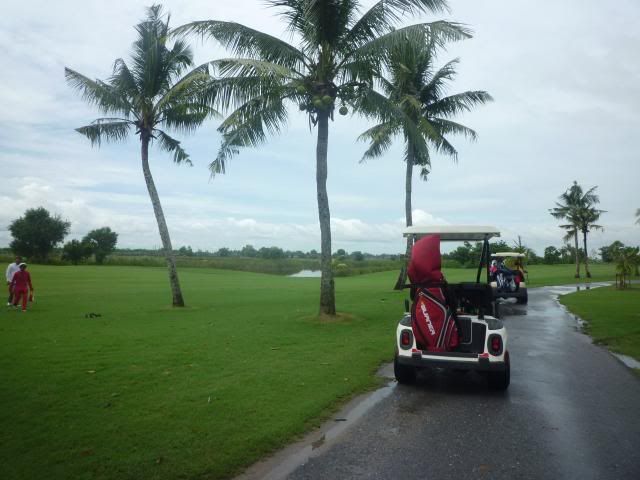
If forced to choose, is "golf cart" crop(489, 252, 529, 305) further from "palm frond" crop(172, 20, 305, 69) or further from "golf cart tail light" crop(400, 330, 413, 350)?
"golf cart tail light" crop(400, 330, 413, 350)

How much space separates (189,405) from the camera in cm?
560

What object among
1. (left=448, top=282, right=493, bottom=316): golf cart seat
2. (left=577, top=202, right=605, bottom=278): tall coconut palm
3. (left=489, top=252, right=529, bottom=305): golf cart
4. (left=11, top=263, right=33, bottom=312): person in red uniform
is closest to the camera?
(left=448, top=282, right=493, bottom=316): golf cart seat

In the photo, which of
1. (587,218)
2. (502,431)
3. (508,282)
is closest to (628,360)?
(502,431)

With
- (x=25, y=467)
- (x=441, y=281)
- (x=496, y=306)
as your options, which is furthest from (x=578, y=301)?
(x=25, y=467)

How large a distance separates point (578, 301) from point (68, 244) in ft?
211

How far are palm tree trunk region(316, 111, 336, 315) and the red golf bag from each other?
700 centimetres

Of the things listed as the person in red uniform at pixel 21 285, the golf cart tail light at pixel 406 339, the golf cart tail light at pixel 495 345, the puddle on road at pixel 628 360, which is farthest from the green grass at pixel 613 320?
the person in red uniform at pixel 21 285

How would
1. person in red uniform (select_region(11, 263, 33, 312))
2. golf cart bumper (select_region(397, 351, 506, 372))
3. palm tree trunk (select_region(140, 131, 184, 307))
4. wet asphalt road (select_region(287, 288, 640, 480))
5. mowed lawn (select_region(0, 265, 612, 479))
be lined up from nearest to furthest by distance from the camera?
wet asphalt road (select_region(287, 288, 640, 480)) < mowed lawn (select_region(0, 265, 612, 479)) < golf cart bumper (select_region(397, 351, 506, 372)) < person in red uniform (select_region(11, 263, 33, 312)) < palm tree trunk (select_region(140, 131, 184, 307))

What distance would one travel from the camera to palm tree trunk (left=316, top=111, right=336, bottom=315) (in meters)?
13.4

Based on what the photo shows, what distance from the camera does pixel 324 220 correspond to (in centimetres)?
1348

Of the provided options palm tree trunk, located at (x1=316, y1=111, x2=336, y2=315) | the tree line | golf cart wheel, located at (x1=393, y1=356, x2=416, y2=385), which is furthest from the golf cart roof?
the tree line

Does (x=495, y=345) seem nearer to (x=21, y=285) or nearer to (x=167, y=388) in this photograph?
(x=167, y=388)

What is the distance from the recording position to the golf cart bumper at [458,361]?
6109 millimetres

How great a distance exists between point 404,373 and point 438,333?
2.84 ft
